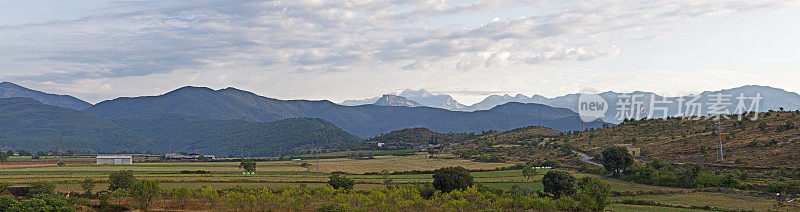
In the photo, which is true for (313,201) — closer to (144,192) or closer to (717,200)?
(144,192)

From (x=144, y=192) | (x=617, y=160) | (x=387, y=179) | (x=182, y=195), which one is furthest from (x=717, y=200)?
(x=144, y=192)

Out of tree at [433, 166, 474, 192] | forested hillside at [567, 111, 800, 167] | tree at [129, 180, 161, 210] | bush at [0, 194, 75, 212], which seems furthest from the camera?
forested hillside at [567, 111, 800, 167]

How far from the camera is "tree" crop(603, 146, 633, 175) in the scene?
77.1m

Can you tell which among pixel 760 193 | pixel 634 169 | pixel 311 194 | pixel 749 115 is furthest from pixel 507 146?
pixel 311 194

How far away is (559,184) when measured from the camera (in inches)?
2256

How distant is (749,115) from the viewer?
350 feet

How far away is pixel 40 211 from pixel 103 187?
24887 mm

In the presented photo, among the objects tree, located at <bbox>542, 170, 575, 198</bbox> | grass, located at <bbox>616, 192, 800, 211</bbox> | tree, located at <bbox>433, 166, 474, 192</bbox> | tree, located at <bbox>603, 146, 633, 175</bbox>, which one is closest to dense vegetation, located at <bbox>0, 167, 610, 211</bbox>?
tree, located at <bbox>433, 166, 474, 192</bbox>

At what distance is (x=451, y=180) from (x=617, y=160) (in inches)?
1341

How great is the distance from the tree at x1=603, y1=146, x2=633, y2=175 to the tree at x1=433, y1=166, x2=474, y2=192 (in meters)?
31.5

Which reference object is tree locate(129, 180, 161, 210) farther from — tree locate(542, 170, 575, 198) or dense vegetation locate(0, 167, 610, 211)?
tree locate(542, 170, 575, 198)

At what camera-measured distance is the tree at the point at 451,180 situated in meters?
54.2

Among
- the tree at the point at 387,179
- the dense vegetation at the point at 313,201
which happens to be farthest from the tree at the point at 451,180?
the tree at the point at 387,179

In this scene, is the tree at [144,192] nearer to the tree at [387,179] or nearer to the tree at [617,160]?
the tree at [387,179]
